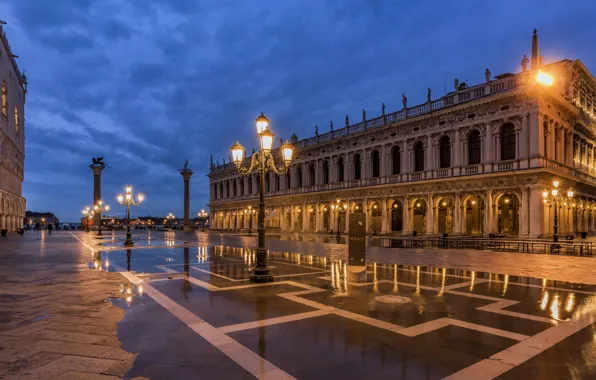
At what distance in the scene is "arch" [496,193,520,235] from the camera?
113ft

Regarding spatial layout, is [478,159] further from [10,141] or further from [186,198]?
[10,141]

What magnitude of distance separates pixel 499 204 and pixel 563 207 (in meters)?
5.52

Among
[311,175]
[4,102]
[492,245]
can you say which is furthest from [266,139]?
[4,102]

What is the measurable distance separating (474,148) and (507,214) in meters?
6.78

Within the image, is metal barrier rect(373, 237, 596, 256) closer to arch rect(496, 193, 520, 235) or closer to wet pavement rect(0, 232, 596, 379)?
arch rect(496, 193, 520, 235)

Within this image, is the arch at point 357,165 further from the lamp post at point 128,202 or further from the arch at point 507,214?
the lamp post at point 128,202

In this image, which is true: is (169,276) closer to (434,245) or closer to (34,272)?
(34,272)

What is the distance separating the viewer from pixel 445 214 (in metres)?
38.5

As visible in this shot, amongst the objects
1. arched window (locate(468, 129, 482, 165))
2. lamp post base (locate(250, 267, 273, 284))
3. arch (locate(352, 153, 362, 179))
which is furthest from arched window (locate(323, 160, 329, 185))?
lamp post base (locate(250, 267, 273, 284))

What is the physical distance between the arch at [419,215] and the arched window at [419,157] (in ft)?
11.5

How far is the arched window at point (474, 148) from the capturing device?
119 ft

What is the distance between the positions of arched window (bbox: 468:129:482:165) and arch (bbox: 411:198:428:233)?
249 inches

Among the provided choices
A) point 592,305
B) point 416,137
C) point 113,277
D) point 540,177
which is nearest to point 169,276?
point 113,277

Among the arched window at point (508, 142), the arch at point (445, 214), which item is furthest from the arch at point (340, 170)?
the arched window at point (508, 142)
